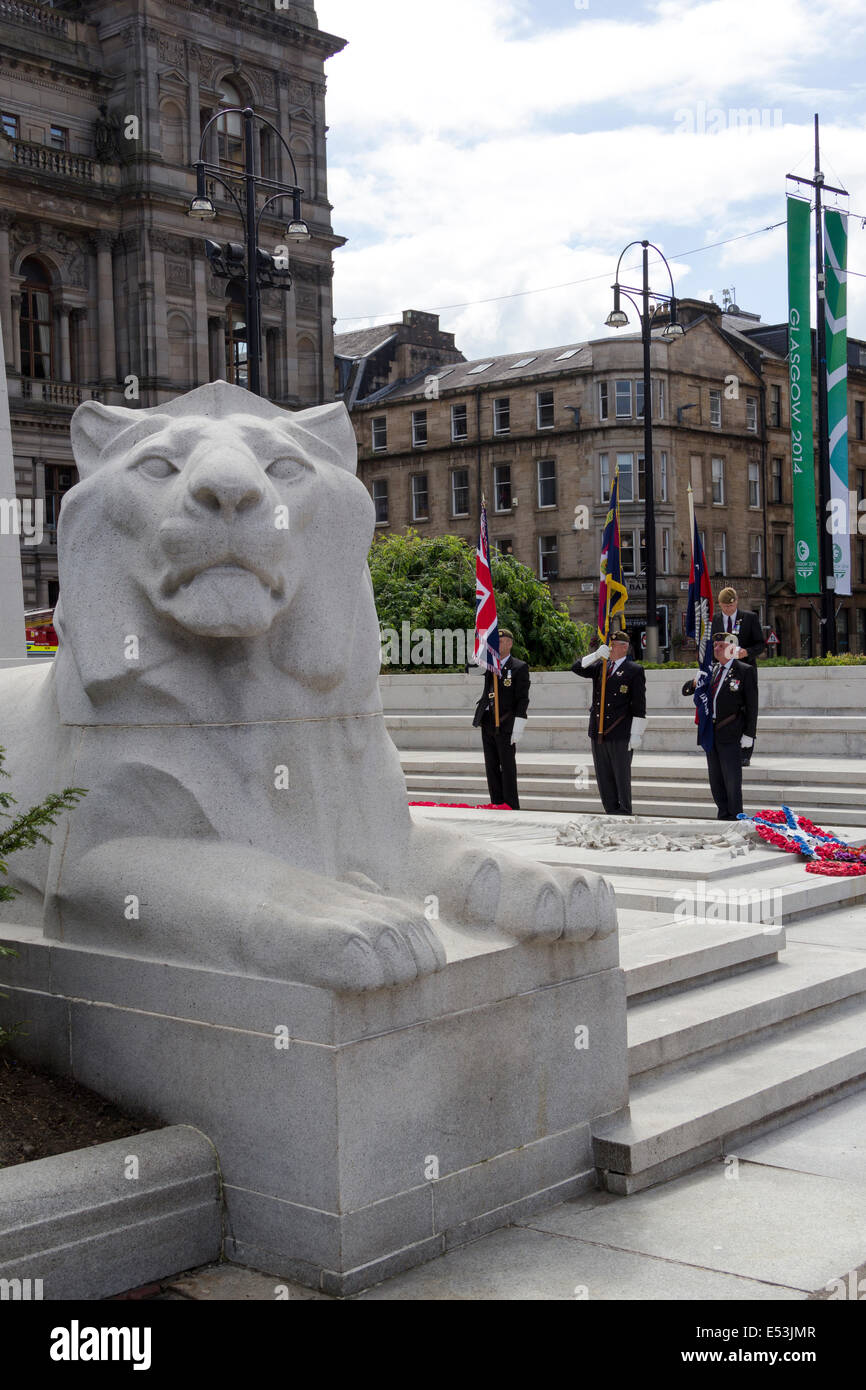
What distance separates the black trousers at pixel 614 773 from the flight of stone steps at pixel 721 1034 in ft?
16.5

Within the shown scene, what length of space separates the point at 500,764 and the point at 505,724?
46 cm

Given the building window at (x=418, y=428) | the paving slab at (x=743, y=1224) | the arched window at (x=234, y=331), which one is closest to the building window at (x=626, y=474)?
the building window at (x=418, y=428)

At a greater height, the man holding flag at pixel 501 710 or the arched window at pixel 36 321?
the arched window at pixel 36 321

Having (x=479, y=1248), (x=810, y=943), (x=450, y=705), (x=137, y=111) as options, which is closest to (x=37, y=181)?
(x=137, y=111)

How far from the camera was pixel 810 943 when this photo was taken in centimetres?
744

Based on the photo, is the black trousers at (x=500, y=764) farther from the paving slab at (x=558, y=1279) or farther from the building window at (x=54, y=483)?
the building window at (x=54, y=483)

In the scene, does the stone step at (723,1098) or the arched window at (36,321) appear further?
the arched window at (36,321)

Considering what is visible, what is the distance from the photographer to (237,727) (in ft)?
13.5

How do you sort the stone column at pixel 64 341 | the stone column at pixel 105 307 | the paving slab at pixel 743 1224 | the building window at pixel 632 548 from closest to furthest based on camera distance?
the paving slab at pixel 743 1224 → the stone column at pixel 64 341 → the stone column at pixel 105 307 → the building window at pixel 632 548

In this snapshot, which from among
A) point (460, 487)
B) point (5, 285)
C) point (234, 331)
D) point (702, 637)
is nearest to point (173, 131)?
point (234, 331)

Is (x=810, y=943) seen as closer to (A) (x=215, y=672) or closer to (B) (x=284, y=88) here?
(A) (x=215, y=672)

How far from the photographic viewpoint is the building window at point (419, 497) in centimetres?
5641
